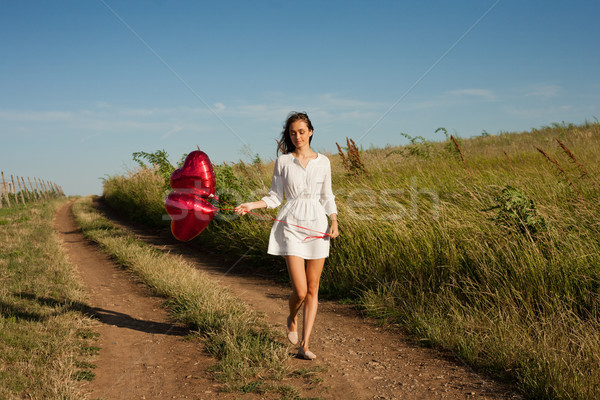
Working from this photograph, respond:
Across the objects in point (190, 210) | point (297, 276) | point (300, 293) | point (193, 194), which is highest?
point (193, 194)

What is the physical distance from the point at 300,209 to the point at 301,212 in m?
0.03

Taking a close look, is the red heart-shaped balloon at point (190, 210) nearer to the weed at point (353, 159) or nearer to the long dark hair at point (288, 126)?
the long dark hair at point (288, 126)

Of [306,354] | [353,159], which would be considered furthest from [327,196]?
[353,159]

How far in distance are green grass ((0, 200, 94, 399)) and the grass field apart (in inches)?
129

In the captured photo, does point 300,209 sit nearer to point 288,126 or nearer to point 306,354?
point 288,126

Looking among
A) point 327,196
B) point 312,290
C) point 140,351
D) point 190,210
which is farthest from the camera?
point 140,351

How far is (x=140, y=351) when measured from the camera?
14.7ft

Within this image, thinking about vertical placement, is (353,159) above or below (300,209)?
above

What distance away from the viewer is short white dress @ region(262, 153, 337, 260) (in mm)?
3838

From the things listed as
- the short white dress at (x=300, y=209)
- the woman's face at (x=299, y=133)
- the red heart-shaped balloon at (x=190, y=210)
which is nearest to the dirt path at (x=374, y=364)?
the short white dress at (x=300, y=209)

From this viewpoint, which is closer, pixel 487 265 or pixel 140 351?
pixel 140 351

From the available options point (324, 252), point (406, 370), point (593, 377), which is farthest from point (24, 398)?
point (593, 377)

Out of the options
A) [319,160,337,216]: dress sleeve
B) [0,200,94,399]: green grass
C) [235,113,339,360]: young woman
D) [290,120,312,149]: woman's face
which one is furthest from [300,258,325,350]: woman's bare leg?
[0,200,94,399]: green grass

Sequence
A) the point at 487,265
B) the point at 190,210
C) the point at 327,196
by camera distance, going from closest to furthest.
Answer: the point at 190,210
the point at 327,196
the point at 487,265
